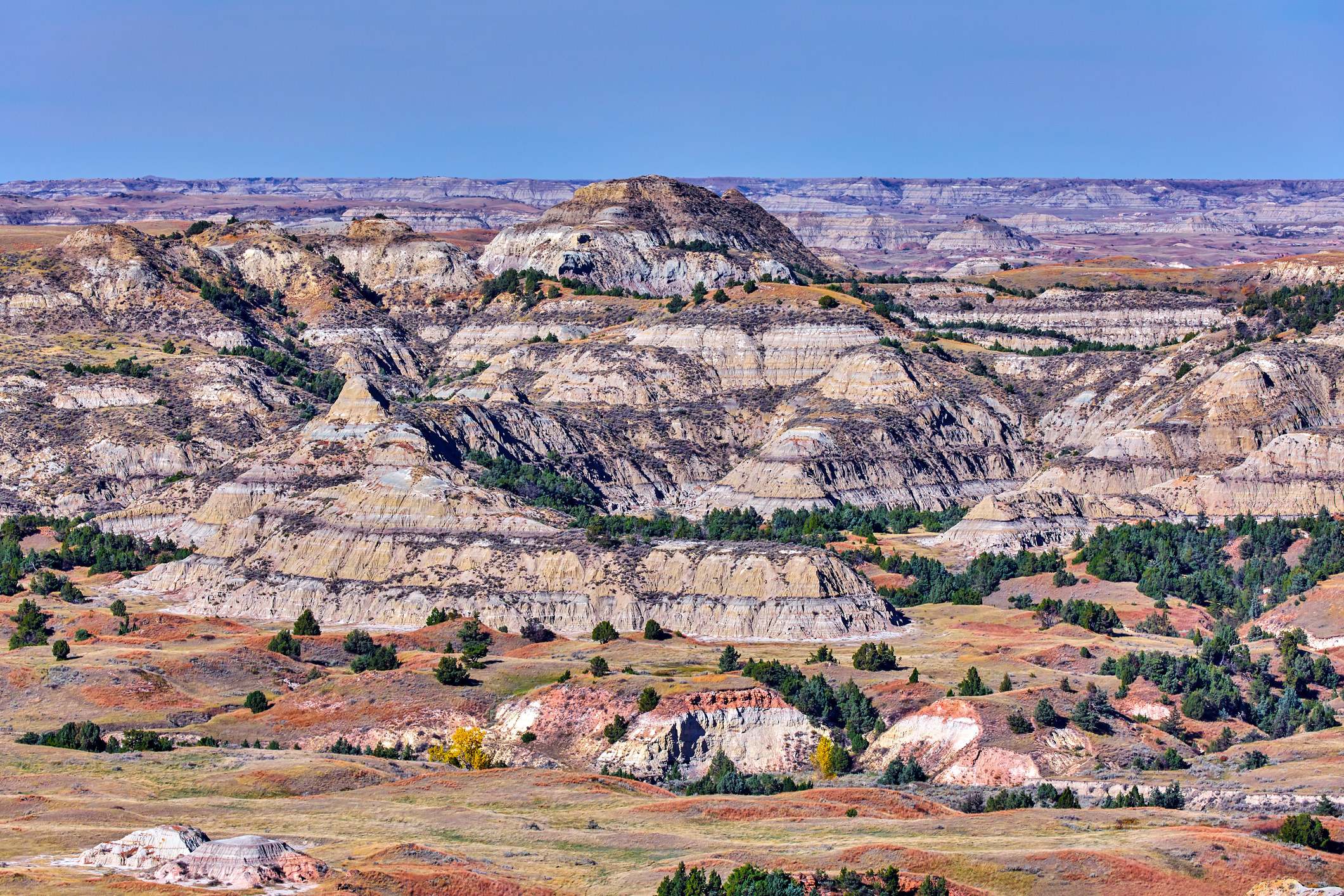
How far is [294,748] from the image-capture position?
77.8 meters

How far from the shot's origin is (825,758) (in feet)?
251

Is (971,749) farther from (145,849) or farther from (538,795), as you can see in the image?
(145,849)

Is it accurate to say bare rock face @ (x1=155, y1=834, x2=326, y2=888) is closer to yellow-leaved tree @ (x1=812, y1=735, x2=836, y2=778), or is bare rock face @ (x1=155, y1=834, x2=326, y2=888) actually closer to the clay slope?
yellow-leaved tree @ (x1=812, y1=735, x2=836, y2=778)

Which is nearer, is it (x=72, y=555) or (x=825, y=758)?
(x=825, y=758)

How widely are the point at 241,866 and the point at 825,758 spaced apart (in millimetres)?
32766

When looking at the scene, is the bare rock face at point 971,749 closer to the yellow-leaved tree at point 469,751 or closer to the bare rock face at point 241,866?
the yellow-leaved tree at point 469,751

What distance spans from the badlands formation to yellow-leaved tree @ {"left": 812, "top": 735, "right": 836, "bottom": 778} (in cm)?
23

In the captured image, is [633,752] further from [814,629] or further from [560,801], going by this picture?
[814,629]

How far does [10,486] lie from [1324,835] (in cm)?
11826

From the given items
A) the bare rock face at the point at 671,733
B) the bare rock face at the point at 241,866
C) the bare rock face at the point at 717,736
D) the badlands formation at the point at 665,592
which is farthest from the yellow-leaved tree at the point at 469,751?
the bare rock face at the point at 241,866

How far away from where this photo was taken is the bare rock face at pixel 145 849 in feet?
166

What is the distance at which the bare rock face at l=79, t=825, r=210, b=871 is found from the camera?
50.6 m

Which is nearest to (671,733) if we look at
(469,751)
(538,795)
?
(469,751)

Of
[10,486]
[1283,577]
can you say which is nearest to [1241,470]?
→ [1283,577]
